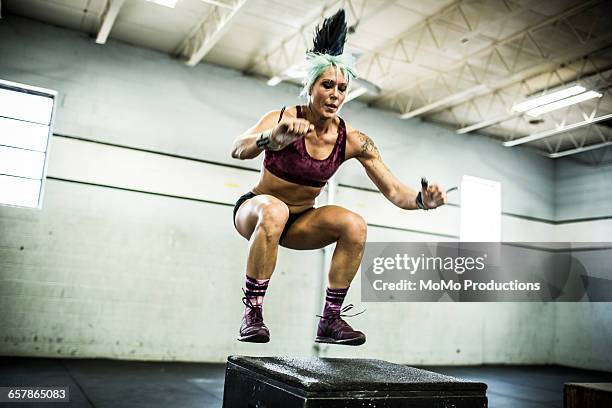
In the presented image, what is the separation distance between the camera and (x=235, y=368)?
274 cm

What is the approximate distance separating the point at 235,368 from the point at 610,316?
9829mm

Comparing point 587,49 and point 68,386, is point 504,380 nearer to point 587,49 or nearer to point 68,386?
point 587,49

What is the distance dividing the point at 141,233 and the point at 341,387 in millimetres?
5981

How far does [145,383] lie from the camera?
5633 mm

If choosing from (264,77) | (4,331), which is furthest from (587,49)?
(4,331)

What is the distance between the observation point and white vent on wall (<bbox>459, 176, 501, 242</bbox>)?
10.2 meters

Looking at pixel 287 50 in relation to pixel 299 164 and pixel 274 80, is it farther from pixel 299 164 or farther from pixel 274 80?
pixel 299 164

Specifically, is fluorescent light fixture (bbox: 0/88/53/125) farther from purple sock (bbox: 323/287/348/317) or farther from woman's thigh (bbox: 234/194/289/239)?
purple sock (bbox: 323/287/348/317)

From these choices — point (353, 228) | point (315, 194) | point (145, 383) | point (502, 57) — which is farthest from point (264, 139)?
point (502, 57)

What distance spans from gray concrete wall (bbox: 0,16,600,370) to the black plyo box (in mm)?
5065

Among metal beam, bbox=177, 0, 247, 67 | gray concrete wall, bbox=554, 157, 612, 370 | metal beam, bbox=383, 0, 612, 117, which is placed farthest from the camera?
gray concrete wall, bbox=554, 157, 612, 370

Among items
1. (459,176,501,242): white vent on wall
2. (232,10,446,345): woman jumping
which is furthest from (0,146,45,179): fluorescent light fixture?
(459,176,501,242): white vent on wall

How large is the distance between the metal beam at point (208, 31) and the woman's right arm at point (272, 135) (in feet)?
13.0

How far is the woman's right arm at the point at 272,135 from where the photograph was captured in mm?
2131
